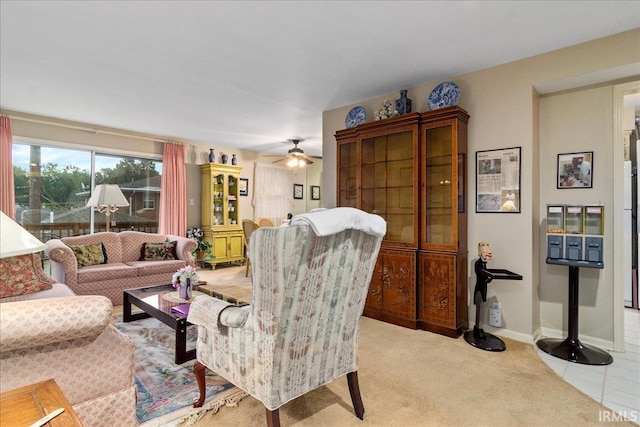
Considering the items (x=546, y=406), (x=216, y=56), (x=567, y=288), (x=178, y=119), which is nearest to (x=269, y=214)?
(x=178, y=119)

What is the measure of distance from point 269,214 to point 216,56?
5.02 metres

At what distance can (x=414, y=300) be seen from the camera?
11.2 feet

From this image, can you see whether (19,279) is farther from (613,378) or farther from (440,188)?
(613,378)

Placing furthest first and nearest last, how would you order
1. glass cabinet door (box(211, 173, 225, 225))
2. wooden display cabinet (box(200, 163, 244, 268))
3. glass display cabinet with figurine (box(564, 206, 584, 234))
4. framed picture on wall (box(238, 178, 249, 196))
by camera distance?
framed picture on wall (box(238, 178, 249, 196)) < glass cabinet door (box(211, 173, 225, 225)) < wooden display cabinet (box(200, 163, 244, 268)) < glass display cabinet with figurine (box(564, 206, 584, 234))

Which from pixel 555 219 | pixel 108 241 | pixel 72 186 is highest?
pixel 72 186

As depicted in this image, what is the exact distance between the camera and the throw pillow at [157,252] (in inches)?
189

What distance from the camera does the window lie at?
5.00 meters

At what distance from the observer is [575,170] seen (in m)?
3.10

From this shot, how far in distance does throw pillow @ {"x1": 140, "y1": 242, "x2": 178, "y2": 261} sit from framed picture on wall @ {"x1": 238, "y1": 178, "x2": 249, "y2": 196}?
8.74ft

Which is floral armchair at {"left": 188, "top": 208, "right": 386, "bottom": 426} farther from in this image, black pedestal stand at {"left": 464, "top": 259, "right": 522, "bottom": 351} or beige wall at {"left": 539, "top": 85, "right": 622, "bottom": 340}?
beige wall at {"left": 539, "top": 85, "right": 622, "bottom": 340}

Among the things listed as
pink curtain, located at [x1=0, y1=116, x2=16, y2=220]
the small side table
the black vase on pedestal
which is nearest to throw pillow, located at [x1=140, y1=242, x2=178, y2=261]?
pink curtain, located at [x1=0, y1=116, x2=16, y2=220]

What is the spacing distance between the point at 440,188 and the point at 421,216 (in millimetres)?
339

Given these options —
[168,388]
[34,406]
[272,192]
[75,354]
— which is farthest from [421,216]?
[272,192]

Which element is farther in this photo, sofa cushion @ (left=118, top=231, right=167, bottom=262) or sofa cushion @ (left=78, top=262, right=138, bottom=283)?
sofa cushion @ (left=118, top=231, right=167, bottom=262)
